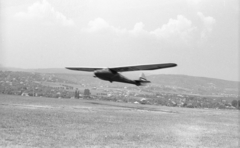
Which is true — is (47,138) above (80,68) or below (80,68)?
below

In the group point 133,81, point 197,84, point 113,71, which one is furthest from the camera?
point 197,84

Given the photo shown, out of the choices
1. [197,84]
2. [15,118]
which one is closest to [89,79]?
[197,84]

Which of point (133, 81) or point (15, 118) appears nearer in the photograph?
point (15, 118)

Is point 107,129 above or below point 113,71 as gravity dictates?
below

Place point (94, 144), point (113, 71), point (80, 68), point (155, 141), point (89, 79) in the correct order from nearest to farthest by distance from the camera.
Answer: point (94, 144) → point (155, 141) → point (113, 71) → point (80, 68) → point (89, 79)

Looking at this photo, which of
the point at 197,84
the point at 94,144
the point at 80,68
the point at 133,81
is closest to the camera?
the point at 94,144

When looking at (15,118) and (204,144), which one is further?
(15,118)

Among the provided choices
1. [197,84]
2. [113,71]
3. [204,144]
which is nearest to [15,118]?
[204,144]

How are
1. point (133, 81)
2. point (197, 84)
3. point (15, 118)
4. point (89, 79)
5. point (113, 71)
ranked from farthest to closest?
point (197, 84) < point (89, 79) < point (133, 81) < point (113, 71) < point (15, 118)

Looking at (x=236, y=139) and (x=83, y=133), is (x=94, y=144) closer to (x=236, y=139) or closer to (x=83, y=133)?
(x=83, y=133)
